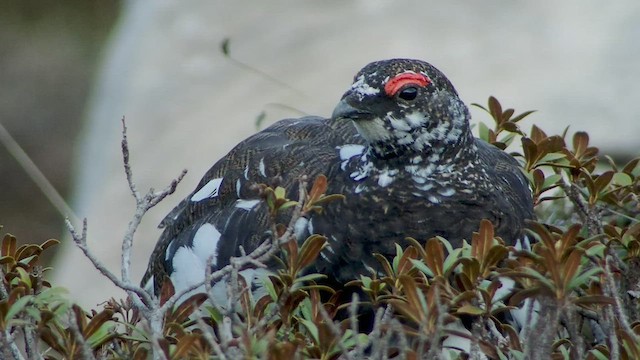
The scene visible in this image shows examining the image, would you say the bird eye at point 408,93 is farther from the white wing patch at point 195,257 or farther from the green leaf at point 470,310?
the green leaf at point 470,310

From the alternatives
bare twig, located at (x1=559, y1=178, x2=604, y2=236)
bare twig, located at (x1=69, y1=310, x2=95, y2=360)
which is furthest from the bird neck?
bare twig, located at (x1=69, y1=310, x2=95, y2=360)

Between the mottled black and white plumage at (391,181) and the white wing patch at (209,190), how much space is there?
0.17 metres

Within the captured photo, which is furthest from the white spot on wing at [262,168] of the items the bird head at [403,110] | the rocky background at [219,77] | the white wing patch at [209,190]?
the rocky background at [219,77]

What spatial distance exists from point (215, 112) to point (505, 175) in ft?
8.13

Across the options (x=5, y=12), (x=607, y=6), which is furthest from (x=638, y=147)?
(x=5, y=12)

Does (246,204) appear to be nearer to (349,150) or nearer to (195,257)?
(195,257)

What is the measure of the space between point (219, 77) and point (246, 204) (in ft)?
7.86

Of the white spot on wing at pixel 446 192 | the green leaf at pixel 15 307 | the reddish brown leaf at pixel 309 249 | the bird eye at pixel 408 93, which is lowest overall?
the green leaf at pixel 15 307

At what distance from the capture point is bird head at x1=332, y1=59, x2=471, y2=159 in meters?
2.83

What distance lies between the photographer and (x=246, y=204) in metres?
3.03

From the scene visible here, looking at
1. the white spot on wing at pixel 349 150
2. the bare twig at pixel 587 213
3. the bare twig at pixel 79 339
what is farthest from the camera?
the white spot on wing at pixel 349 150

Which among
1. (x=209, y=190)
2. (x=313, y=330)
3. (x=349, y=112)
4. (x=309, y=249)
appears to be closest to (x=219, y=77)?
(x=209, y=190)

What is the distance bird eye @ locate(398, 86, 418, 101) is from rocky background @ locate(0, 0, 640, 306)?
73.1 inches

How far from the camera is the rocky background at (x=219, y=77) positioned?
4984mm
